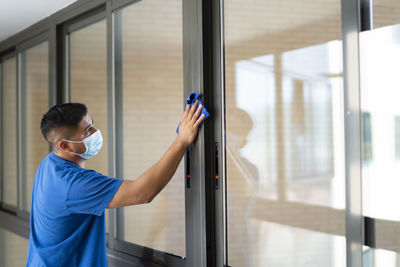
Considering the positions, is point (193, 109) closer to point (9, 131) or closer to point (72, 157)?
point (72, 157)

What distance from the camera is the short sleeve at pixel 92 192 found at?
1.91m

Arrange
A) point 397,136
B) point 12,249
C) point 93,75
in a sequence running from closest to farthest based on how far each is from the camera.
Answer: point 397,136 → point 93,75 → point 12,249

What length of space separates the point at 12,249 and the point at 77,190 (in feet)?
8.28

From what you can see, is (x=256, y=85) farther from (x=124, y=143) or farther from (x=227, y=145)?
(x=124, y=143)

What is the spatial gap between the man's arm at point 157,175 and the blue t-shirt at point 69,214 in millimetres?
52

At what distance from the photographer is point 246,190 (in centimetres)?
183

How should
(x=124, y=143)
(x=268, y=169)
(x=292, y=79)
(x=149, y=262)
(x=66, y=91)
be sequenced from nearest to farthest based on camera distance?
(x=292, y=79) < (x=268, y=169) < (x=149, y=262) < (x=124, y=143) < (x=66, y=91)

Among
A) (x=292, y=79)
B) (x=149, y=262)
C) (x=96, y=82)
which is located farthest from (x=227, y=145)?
(x=96, y=82)

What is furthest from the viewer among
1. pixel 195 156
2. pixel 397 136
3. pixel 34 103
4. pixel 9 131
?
pixel 9 131

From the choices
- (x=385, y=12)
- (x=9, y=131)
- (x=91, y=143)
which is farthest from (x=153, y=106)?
(x=9, y=131)

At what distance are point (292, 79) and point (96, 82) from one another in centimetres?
164

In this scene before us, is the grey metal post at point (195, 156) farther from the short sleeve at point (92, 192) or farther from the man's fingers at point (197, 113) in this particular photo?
the short sleeve at point (92, 192)

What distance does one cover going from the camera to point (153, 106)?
2.36m

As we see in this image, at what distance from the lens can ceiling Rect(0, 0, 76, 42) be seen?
293cm
